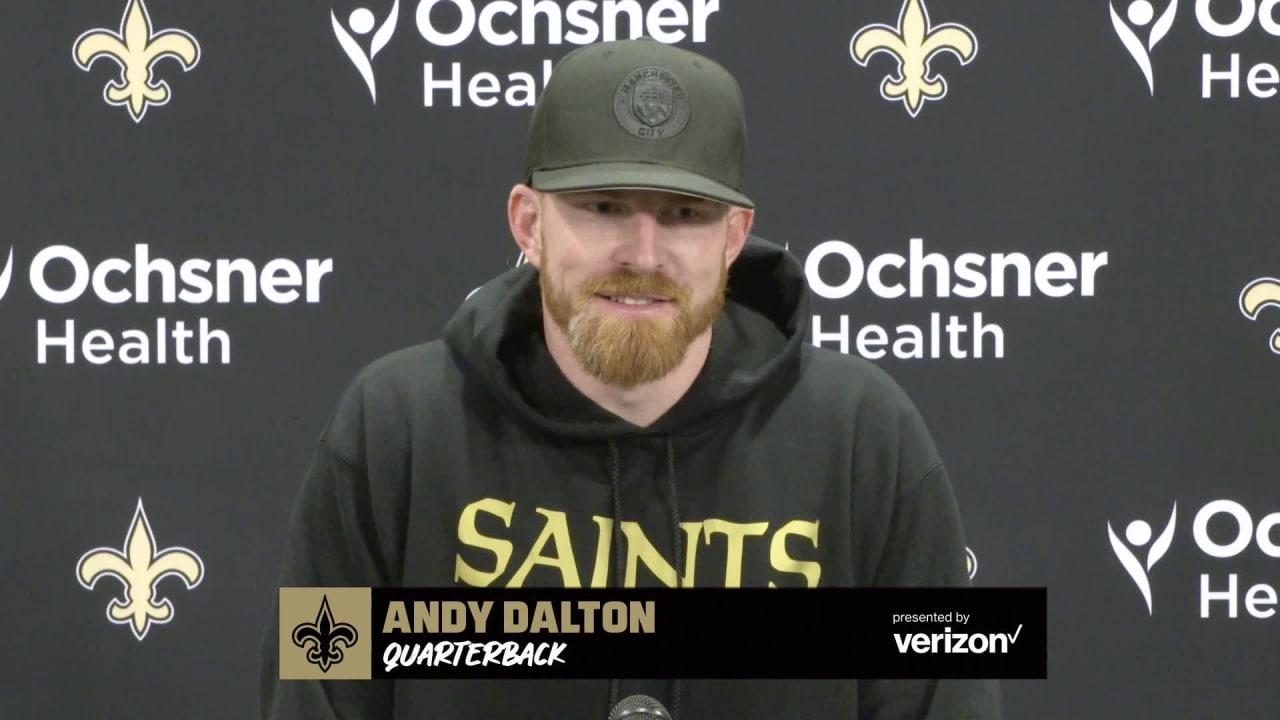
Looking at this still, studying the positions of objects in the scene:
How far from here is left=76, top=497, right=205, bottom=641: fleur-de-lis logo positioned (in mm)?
2332

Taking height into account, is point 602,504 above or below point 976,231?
below

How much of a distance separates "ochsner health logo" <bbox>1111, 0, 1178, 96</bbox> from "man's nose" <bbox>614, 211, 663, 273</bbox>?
1069 mm

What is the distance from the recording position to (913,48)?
2312 millimetres

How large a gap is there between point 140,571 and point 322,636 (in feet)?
2.73

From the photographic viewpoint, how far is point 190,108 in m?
2.32

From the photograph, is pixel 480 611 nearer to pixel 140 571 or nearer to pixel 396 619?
pixel 396 619

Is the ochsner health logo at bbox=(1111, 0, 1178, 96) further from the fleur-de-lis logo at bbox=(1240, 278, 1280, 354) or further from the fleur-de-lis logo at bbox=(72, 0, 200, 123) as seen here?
the fleur-de-lis logo at bbox=(72, 0, 200, 123)

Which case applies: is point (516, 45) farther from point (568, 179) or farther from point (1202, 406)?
point (1202, 406)

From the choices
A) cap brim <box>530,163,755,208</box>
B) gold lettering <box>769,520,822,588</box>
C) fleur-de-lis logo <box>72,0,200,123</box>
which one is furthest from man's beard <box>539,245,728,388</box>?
fleur-de-lis logo <box>72,0,200,123</box>

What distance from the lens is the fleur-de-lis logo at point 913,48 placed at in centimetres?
231

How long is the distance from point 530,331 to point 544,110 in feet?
0.88

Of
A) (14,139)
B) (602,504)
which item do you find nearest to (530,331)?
(602,504)

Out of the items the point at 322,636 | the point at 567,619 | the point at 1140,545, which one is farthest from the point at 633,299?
the point at 1140,545

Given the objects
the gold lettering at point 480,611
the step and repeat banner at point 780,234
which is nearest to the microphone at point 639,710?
the gold lettering at point 480,611
